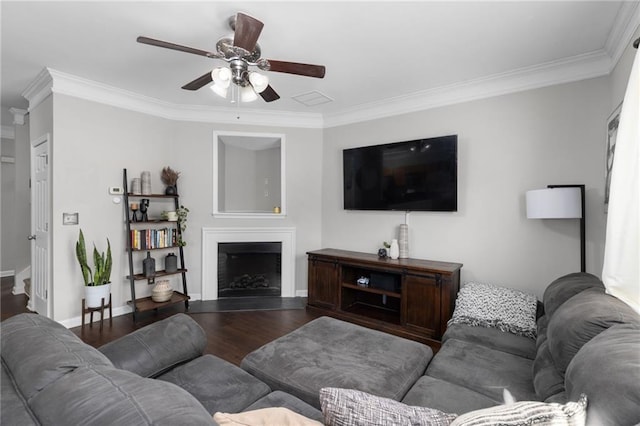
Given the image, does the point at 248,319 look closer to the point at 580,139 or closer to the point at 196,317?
the point at 196,317

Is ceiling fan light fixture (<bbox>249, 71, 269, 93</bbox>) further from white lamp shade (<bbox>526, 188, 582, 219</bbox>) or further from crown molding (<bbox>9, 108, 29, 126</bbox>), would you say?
crown molding (<bbox>9, 108, 29, 126</bbox>)

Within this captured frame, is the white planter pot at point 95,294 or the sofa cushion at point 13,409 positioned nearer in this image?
the sofa cushion at point 13,409

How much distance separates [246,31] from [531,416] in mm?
2136

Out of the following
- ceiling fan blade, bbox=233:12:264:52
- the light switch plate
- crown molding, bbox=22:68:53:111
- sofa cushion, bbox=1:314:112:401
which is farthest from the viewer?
the light switch plate

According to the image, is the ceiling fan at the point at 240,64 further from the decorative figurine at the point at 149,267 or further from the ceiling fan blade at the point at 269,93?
the decorative figurine at the point at 149,267

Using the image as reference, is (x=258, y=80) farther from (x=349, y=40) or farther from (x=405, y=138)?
(x=405, y=138)

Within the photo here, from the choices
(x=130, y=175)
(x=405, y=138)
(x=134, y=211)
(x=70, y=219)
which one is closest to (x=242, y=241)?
(x=134, y=211)

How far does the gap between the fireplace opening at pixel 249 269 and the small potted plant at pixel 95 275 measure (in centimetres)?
133

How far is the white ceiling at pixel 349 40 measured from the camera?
2.07 meters

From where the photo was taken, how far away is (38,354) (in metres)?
0.82

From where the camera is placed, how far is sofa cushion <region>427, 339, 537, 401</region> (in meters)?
1.54

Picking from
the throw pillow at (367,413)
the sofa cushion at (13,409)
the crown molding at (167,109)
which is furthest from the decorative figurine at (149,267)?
the throw pillow at (367,413)

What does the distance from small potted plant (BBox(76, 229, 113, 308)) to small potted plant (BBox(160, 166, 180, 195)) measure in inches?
36.9

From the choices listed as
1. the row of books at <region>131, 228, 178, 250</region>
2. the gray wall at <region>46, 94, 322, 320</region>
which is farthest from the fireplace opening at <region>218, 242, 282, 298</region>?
the row of books at <region>131, 228, 178, 250</region>
